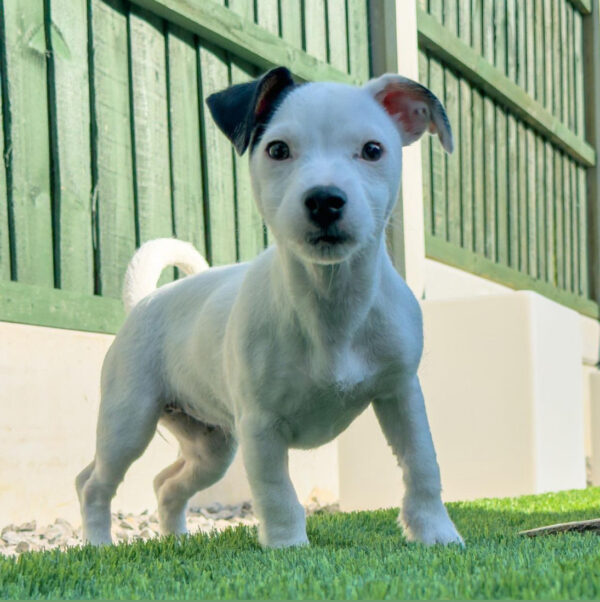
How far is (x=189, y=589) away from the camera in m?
2.22

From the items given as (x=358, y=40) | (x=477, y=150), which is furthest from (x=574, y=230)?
(x=358, y=40)

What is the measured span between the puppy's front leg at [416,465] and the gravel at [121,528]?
2.78ft

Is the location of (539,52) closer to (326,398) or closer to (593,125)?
(593,125)

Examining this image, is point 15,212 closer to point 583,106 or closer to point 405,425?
point 405,425

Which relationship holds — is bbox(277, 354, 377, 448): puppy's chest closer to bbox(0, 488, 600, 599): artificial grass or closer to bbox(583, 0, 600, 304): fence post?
bbox(0, 488, 600, 599): artificial grass

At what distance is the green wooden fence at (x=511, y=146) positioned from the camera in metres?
8.20

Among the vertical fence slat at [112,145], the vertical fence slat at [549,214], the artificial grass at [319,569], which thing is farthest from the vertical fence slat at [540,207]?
the artificial grass at [319,569]

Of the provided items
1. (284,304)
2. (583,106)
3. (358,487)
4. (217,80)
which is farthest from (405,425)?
(583,106)

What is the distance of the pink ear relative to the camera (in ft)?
10.1

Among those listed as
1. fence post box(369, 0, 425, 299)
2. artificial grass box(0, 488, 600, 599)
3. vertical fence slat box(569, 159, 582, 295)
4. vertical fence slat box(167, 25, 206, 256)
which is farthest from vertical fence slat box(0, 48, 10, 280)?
vertical fence slat box(569, 159, 582, 295)

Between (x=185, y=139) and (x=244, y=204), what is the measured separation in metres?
0.63

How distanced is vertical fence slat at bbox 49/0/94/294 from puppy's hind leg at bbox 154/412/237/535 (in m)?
1.11

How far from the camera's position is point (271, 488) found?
299 cm

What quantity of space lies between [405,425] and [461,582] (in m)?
Result: 1.03
